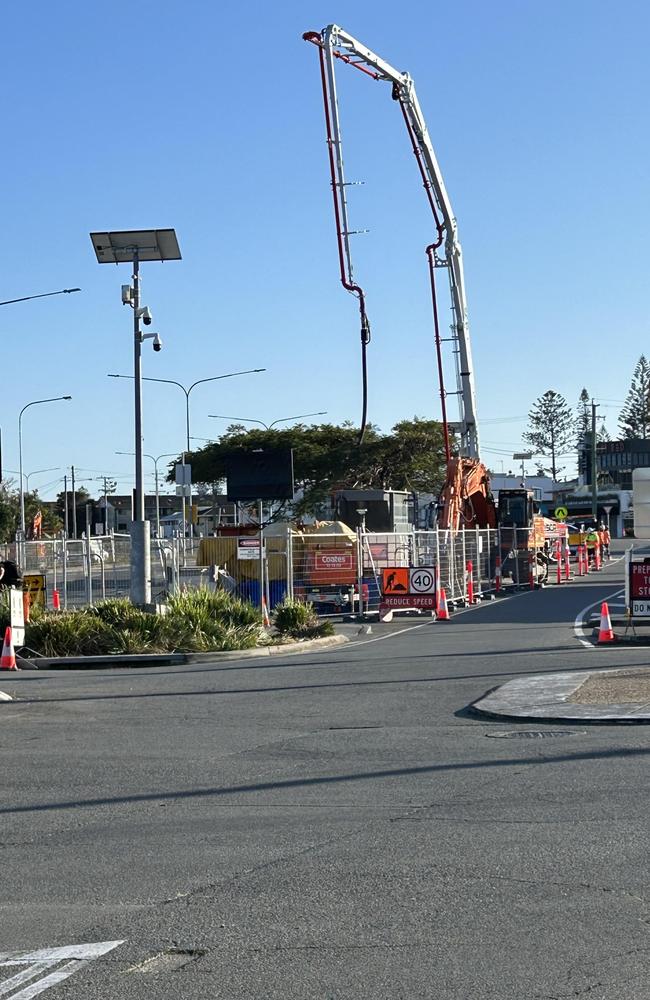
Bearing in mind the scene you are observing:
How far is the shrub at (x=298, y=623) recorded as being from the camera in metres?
26.0

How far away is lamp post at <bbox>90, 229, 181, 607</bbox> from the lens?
2506 cm

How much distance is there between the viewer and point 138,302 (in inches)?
1005

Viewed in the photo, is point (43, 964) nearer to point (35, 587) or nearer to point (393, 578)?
point (35, 587)

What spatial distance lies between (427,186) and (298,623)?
2162cm

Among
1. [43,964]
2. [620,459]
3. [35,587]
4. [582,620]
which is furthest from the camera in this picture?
[620,459]

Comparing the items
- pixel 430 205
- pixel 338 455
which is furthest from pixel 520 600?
pixel 338 455

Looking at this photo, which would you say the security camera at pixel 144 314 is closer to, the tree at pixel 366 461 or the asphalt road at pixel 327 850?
the asphalt road at pixel 327 850

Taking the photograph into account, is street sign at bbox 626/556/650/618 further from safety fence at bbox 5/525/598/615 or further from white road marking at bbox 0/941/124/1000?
white road marking at bbox 0/941/124/1000

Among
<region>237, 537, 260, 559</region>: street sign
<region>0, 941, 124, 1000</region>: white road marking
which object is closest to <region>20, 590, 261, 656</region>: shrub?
<region>237, 537, 260, 559</region>: street sign

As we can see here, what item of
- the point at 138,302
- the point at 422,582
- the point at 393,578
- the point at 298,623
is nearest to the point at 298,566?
the point at 393,578

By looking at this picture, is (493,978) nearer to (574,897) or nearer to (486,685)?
(574,897)

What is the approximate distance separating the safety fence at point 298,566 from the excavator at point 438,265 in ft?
10.1

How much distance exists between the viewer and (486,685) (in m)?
16.7

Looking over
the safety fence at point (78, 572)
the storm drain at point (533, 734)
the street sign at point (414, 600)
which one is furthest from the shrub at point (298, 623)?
the storm drain at point (533, 734)
